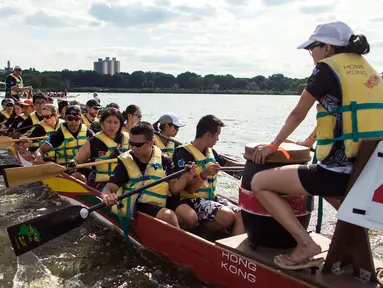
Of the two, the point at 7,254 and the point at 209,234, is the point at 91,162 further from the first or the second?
the point at 209,234

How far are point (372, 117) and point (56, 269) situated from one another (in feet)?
13.4

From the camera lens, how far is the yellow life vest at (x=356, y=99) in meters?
3.04

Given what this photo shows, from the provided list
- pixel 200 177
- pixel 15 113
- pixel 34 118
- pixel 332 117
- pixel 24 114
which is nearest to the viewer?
pixel 332 117

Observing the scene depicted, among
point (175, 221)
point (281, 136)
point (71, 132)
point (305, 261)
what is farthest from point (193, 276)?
point (71, 132)

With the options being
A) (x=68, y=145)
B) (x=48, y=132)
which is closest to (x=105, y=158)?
(x=68, y=145)

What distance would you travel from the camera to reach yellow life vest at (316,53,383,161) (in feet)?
9.99

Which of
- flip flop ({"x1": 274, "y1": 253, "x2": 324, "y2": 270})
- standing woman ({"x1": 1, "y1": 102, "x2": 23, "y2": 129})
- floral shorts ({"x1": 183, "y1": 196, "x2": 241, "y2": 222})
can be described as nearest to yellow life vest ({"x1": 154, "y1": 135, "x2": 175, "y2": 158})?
floral shorts ({"x1": 183, "y1": 196, "x2": 241, "y2": 222})

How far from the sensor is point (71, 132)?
7.92 m

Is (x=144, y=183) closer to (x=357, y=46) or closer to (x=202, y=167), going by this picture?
(x=202, y=167)

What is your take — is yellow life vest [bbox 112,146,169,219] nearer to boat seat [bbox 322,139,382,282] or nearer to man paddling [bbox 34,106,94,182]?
boat seat [bbox 322,139,382,282]

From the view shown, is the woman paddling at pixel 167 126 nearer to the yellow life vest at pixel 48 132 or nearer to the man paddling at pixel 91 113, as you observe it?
the yellow life vest at pixel 48 132

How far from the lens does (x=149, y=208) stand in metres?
5.20

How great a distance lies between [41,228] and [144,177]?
1.29 m

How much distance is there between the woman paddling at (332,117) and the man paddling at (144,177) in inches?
65.8
